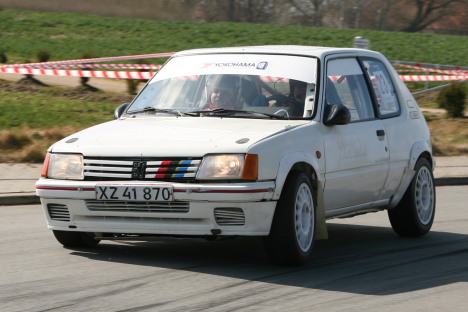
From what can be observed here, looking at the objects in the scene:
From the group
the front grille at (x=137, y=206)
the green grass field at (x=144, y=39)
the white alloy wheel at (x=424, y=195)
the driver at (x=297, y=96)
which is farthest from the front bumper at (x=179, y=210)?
the green grass field at (x=144, y=39)

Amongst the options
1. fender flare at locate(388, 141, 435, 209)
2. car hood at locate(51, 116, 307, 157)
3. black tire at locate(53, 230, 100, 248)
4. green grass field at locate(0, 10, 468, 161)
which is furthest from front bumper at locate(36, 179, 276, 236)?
green grass field at locate(0, 10, 468, 161)

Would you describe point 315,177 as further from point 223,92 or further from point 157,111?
point 157,111

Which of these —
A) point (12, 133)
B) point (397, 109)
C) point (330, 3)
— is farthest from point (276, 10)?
point (397, 109)

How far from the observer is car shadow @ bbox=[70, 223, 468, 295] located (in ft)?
24.2

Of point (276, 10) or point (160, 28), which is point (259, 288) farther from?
point (276, 10)

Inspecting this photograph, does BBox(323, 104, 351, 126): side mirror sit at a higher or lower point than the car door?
higher

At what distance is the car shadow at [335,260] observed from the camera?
738cm

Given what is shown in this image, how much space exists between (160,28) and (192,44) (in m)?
6.76

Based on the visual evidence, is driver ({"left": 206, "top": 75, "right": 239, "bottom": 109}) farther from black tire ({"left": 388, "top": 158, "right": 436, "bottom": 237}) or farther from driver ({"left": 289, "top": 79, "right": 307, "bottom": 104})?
black tire ({"left": 388, "top": 158, "right": 436, "bottom": 237})

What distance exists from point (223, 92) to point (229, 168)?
140cm

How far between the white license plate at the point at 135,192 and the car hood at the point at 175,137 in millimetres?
242

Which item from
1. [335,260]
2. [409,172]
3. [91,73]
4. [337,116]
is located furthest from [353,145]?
[91,73]

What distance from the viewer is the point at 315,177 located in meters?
8.15

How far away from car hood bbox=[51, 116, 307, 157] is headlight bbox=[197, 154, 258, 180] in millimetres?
60
